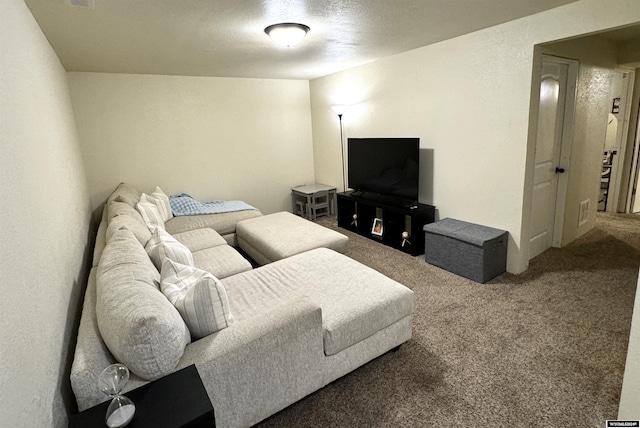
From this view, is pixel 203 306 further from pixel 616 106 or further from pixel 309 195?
pixel 616 106

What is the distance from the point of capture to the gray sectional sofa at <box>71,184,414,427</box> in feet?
4.18

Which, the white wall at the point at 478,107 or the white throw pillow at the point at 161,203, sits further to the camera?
the white throw pillow at the point at 161,203

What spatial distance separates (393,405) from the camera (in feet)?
5.96

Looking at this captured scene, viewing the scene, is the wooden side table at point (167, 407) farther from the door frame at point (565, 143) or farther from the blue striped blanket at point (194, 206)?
the blue striped blanket at point (194, 206)

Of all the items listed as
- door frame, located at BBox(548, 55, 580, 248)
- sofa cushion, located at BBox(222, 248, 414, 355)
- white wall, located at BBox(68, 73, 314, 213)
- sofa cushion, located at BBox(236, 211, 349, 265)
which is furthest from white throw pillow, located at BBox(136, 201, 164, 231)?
door frame, located at BBox(548, 55, 580, 248)

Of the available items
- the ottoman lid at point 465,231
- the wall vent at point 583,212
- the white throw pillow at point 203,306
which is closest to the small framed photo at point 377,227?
the ottoman lid at point 465,231

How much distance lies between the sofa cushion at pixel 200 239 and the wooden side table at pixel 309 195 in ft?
6.17

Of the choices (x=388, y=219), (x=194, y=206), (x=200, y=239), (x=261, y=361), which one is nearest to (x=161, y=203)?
(x=194, y=206)

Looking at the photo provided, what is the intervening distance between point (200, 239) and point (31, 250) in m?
2.24

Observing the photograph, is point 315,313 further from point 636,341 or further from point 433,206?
point 433,206

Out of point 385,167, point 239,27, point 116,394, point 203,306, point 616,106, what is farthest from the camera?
point 616,106

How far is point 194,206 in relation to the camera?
4.45 meters

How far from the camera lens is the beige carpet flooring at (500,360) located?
1.75m

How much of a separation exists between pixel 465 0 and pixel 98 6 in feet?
7.55
